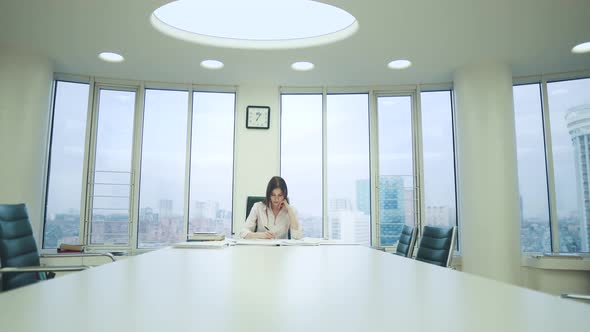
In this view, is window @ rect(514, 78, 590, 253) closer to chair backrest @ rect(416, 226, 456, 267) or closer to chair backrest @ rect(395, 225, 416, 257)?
chair backrest @ rect(395, 225, 416, 257)

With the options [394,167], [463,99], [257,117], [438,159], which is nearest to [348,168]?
[394,167]

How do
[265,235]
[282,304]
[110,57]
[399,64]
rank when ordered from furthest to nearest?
[399,64]
[110,57]
[265,235]
[282,304]

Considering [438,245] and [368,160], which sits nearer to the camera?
[438,245]

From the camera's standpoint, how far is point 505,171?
15.1ft

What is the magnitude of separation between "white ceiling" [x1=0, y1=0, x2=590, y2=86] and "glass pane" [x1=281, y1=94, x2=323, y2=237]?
0.43m

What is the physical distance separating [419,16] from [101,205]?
4661 millimetres

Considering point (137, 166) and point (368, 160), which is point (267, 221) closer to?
point (368, 160)

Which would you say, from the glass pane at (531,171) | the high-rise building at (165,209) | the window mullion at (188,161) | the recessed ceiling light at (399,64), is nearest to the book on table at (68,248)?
the high-rise building at (165,209)

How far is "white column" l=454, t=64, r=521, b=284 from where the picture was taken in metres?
4.54

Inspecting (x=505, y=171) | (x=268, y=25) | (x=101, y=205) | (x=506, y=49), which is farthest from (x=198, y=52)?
(x=505, y=171)

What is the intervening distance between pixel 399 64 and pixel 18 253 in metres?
4.27

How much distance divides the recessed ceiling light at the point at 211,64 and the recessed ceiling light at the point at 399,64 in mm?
2116

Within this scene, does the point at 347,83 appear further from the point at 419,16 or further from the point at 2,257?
the point at 2,257

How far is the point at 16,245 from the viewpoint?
2258mm
